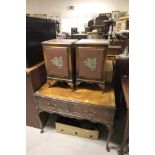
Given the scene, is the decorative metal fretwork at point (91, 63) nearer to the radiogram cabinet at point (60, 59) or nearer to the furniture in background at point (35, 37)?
the radiogram cabinet at point (60, 59)

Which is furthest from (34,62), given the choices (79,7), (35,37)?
(79,7)

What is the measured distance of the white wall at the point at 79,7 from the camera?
20.2 ft

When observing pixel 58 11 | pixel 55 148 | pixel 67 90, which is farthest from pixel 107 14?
pixel 55 148

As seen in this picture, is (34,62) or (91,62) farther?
(34,62)

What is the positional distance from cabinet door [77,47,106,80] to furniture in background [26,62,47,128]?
1.63 feet

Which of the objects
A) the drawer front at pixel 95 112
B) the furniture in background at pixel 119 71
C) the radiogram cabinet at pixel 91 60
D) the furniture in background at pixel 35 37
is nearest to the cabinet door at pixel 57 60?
the radiogram cabinet at pixel 91 60

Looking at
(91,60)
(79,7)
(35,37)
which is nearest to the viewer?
(91,60)

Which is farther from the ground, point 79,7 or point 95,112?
point 79,7

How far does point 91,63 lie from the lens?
1.41m

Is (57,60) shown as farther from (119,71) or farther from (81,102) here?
(119,71)

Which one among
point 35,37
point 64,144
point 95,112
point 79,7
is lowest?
point 64,144

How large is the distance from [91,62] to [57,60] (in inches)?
13.0
